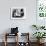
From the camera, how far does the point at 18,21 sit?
553 centimetres

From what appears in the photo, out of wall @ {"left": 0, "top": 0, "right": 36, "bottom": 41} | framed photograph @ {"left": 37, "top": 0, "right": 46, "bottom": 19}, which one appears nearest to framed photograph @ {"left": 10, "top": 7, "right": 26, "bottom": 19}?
wall @ {"left": 0, "top": 0, "right": 36, "bottom": 41}

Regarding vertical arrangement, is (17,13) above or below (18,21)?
above

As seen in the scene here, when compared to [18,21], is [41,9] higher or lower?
higher

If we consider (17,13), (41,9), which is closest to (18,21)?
(17,13)

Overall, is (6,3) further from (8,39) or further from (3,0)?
(8,39)

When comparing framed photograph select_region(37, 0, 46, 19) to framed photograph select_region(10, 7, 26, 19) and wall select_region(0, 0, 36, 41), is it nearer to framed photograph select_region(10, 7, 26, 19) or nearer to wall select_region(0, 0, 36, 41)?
wall select_region(0, 0, 36, 41)

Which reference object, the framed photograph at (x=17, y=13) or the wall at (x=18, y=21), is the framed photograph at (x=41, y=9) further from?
the framed photograph at (x=17, y=13)

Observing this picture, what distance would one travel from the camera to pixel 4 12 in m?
5.50

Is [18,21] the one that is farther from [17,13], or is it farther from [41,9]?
[41,9]

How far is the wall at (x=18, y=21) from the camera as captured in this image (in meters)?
5.48

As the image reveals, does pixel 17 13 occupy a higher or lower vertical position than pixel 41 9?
lower

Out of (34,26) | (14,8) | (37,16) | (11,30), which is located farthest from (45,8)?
(11,30)

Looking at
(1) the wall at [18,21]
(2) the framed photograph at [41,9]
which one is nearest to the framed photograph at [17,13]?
(1) the wall at [18,21]

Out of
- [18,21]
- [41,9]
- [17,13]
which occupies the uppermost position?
[41,9]
